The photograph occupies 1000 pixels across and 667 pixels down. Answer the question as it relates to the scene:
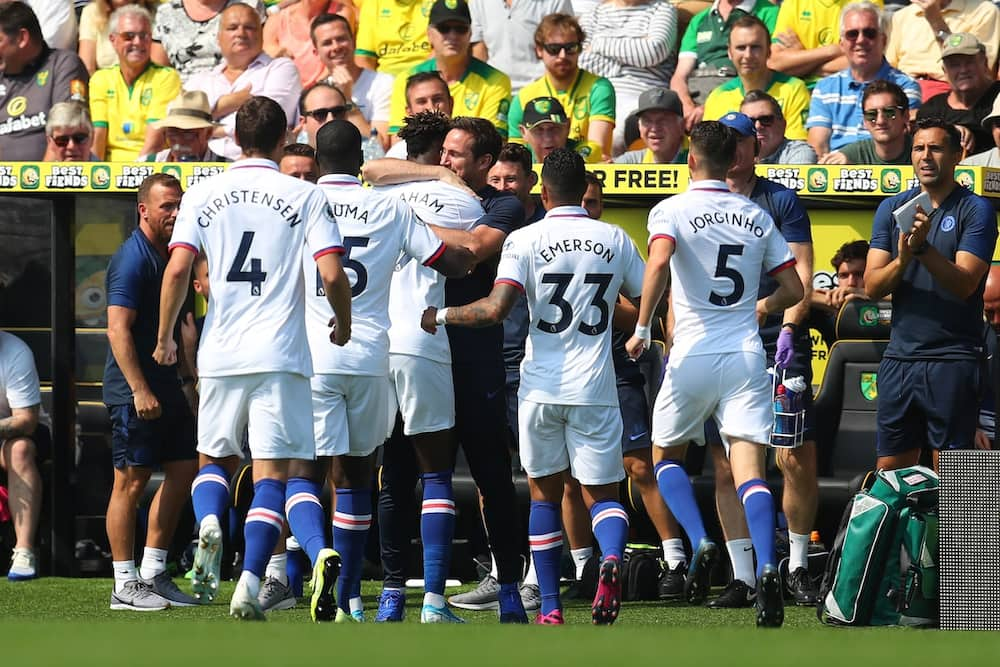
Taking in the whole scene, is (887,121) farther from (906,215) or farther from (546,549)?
(546,549)

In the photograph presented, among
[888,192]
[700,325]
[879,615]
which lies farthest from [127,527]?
[888,192]

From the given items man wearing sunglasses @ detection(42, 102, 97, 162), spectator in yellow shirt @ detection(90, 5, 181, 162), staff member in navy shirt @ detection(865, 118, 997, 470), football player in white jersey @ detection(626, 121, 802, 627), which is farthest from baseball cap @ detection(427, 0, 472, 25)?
football player in white jersey @ detection(626, 121, 802, 627)

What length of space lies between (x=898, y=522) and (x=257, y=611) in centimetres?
271

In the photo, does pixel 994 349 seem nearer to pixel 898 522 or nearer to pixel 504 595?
pixel 898 522

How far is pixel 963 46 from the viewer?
35.2 ft

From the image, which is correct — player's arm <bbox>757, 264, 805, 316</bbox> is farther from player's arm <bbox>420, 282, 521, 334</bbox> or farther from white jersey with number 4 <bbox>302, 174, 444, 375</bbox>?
white jersey with number 4 <bbox>302, 174, 444, 375</bbox>

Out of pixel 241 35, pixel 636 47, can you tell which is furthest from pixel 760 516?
pixel 241 35

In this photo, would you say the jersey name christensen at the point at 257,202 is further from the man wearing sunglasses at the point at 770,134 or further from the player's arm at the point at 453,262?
the man wearing sunglasses at the point at 770,134

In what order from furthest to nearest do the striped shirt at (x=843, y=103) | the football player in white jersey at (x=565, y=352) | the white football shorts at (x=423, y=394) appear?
the striped shirt at (x=843, y=103) → the white football shorts at (x=423, y=394) → the football player in white jersey at (x=565, y=352)

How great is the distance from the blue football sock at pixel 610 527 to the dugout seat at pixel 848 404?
112 inches

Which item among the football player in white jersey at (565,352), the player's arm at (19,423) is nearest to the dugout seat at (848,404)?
the football player in white jersey at (565,352)

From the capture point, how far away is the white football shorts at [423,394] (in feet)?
23.4

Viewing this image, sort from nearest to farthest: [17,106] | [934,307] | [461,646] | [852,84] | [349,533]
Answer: [461,646] < [349,533] < [934,307] < [852,84] < [17,106]

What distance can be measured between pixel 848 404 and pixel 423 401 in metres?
3.40
